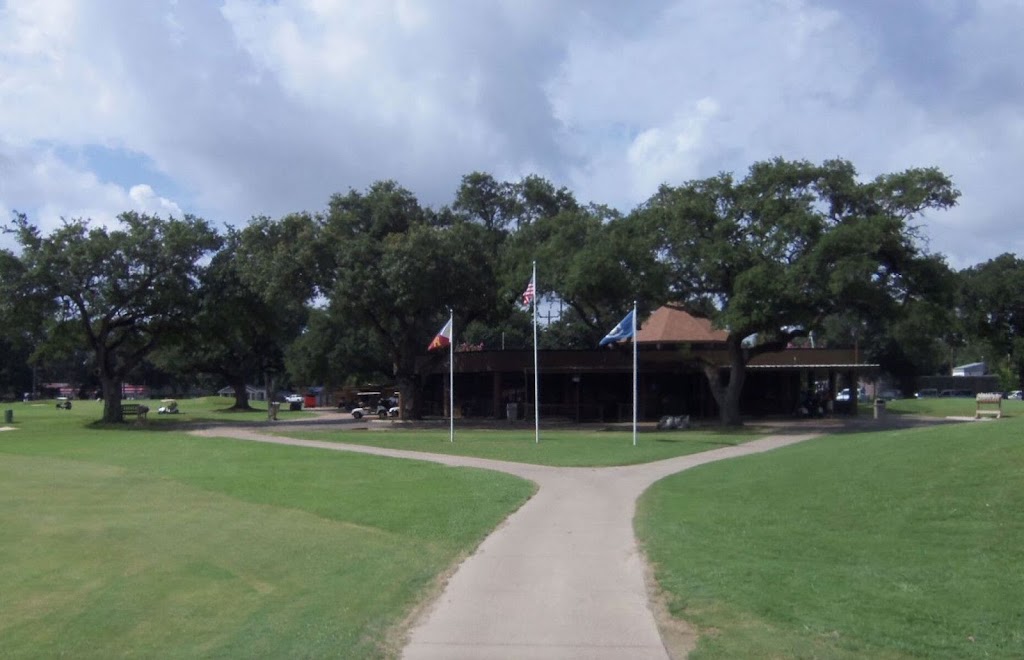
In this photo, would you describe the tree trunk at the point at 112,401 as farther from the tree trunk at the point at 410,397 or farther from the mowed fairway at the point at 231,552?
the mowed fairway at the point at 231,552

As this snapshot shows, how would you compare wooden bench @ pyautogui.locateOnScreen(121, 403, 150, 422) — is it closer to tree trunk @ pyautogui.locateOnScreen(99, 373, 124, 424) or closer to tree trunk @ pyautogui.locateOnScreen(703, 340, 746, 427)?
tree trunk @ pyautogui.locateOnScreen(99, 373, 124, 424)

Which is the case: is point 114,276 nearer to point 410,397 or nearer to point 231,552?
point 410,397

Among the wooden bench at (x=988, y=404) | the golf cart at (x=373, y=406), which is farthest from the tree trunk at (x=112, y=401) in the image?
the wooden bench at (x=988, y=404)

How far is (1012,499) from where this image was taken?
13.6 meters

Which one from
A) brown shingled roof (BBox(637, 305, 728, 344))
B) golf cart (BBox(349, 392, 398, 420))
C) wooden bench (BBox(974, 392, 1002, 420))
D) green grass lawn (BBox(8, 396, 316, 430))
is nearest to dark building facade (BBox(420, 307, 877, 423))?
brown shingled roof (BBox(637, 305, 728, 344))

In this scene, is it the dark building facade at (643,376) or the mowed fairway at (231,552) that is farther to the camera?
the dark building facade at (643,376)

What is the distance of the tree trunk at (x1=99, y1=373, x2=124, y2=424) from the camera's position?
5409 centimetres

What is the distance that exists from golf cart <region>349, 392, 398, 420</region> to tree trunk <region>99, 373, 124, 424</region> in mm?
12878

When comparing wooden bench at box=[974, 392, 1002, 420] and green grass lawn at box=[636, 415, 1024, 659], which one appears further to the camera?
wooden bench at box=[974, 392, 1002, 420]

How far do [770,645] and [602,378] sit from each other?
4915 centimetres

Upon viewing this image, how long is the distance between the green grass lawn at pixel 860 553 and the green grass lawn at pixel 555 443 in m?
7.86

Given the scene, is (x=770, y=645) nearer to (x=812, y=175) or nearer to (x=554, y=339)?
(x=812, y=175)

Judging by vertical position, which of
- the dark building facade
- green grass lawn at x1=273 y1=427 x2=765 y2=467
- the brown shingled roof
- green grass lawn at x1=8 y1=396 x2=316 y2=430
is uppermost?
the brown shingled roof

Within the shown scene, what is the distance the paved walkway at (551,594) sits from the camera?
8.34 meters
